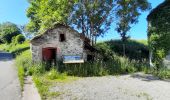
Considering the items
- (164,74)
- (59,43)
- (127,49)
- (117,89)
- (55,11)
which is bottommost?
(117,89)

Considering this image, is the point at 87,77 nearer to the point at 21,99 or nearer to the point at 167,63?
the point at 167,63

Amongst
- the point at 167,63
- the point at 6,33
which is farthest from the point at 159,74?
the point at 6,33

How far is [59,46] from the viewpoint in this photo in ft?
81.6

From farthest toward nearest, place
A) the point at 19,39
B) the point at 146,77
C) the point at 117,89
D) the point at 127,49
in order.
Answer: the point at 19,39
the point at 127,49
the point at 146,77
the point at 117,89

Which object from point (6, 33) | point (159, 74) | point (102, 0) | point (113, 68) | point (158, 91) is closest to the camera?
point (158, 91)

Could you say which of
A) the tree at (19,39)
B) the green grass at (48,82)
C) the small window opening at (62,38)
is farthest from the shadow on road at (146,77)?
the tree at (19,39)

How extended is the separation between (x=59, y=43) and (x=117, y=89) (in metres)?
10.7

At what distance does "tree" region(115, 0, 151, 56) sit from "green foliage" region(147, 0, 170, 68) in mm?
3064

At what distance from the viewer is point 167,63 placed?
21.1m

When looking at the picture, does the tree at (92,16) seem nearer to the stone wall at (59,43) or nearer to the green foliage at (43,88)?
the stone wall at (59,43)

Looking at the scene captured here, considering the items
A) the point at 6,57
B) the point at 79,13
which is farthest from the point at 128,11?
the point at 6,57

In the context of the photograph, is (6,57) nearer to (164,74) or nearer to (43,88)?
(164,74)

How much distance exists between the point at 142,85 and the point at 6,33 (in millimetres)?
63196

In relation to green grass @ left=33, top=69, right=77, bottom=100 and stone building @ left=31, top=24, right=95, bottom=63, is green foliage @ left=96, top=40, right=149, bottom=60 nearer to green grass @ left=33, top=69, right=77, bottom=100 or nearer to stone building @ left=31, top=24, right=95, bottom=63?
stone building @ left=31, top=24, right=95, bottom=63
